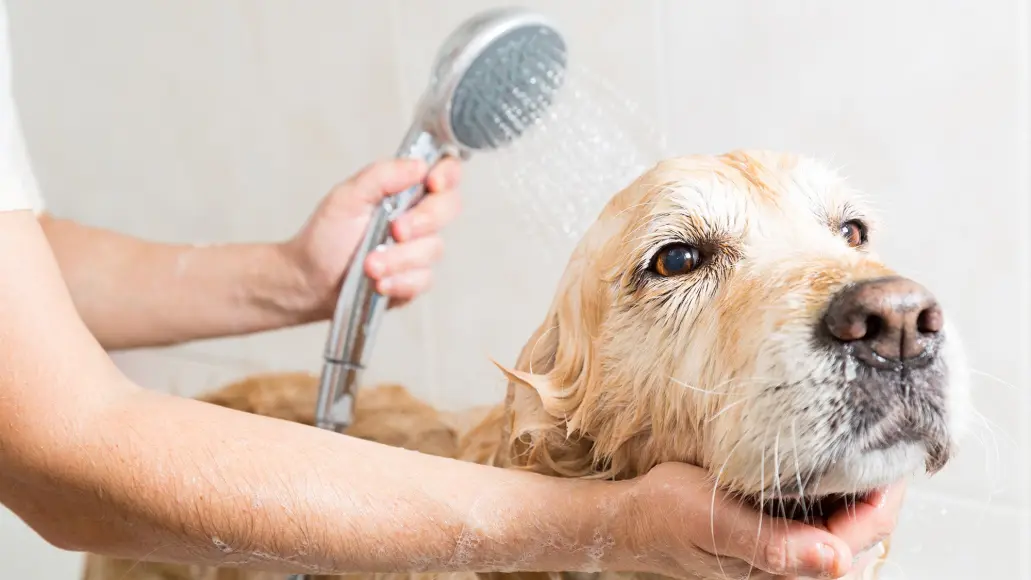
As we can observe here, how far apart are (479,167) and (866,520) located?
1131 millimetres

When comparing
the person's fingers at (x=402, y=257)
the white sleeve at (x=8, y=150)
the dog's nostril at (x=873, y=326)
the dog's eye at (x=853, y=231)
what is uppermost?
the white sleeve at (x=8, y=150)

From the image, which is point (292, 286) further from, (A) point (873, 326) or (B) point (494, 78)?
(A) point (873, 326)

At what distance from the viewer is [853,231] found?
95cm

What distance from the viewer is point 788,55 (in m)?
1.29

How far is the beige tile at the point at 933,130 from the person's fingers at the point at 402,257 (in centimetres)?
49

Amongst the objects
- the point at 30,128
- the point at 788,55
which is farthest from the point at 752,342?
the point at 30,128

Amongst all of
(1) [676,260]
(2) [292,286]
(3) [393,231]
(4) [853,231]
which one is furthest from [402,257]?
(4) [853,231]

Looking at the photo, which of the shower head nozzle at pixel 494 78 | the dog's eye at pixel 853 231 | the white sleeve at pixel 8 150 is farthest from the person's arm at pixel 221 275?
the dog's eye at pixel 853 231

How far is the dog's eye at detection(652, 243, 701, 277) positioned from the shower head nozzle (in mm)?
320

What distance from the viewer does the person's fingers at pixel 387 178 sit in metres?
1.19

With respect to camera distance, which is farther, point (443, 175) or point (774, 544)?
point (443, 175)

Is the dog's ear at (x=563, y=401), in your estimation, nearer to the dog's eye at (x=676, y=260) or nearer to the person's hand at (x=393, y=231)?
the dog's eye at (x=676, y=260)

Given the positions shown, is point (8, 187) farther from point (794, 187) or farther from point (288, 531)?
point (794, 187)

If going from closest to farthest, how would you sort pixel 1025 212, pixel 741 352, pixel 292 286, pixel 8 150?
pixel 741 352, pixel 8 150, pixel 1025 212, pixel 292 286
